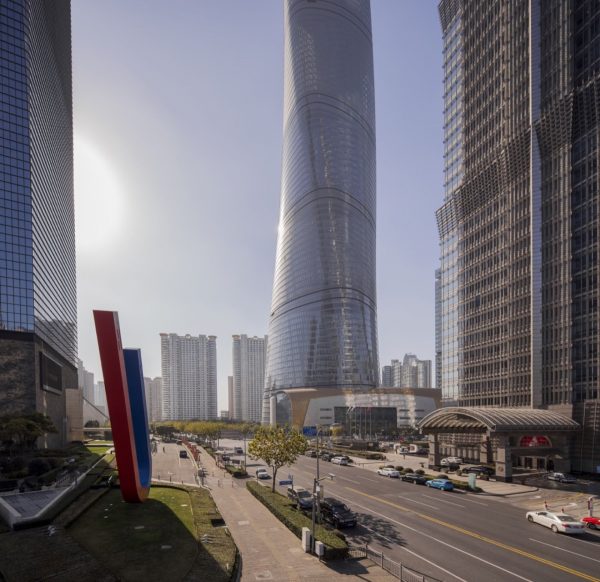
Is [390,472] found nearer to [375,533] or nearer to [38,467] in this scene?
[375,533]

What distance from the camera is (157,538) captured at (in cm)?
3134

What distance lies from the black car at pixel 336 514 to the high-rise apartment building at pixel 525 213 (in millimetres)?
47216

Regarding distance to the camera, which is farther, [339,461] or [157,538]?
[339,461]

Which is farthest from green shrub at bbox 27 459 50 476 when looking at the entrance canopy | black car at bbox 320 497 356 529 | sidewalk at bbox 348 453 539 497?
the entrance canopy

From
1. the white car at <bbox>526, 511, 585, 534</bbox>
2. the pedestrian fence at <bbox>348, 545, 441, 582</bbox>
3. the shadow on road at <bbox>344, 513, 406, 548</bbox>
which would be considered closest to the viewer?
the pedestrian fence at <bbox>348, 545, 441, 582</bbox>

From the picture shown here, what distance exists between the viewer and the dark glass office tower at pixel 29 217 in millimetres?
77938

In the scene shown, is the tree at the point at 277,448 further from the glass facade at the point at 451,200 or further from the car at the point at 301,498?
the glass facade at the point at 451,200

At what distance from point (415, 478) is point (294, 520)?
29383mm

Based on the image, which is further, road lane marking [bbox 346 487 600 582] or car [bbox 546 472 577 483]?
car [bbox 546 472 577 483]

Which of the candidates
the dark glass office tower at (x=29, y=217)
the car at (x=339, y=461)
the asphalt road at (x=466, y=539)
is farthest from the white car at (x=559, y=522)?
the dark glass office tower at (x=29, y=217)

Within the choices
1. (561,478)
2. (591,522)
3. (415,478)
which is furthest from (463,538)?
(561,478)

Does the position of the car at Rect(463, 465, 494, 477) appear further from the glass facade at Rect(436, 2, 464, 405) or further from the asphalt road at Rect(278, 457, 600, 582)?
the glass facade at Rect(436, 2, 464, 405)

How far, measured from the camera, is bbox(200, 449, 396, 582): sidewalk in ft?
85.6

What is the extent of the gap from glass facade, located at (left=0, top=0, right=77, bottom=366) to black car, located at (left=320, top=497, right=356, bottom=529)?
65.2 meters
